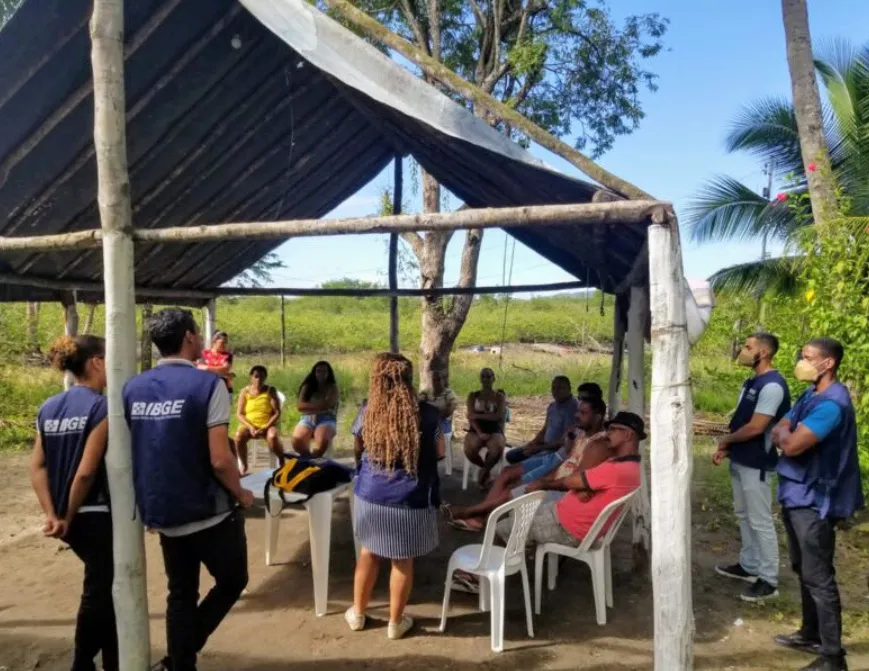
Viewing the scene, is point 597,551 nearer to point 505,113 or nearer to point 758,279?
point 505,113

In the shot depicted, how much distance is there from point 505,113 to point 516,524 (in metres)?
2.26

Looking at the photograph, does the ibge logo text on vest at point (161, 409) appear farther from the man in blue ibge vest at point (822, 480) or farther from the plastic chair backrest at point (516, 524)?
the man in blue ibge vest at point (822, 480)

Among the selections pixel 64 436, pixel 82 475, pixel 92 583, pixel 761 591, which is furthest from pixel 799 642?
pixel 64 436

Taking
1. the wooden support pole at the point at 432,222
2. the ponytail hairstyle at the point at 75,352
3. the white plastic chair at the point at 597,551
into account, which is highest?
the wooden support pole at the point at 432,222

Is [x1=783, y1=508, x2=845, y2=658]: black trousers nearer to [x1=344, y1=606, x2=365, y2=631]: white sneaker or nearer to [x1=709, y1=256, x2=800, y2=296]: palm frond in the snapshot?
[x1=344, y1=606, x2=365, y2=631]: white sneaker

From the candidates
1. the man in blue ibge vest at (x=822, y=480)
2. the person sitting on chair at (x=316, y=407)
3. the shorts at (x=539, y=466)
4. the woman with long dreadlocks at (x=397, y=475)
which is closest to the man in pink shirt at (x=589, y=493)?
the woman with long dreadlocks at (x=397, y=475)

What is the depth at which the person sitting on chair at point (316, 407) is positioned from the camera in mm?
6613

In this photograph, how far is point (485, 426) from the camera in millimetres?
7160

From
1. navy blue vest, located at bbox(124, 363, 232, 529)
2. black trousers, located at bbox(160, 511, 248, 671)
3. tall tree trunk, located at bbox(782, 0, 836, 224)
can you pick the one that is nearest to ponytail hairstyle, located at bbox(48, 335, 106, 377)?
navy blue vest, located at bbox(124, 363, 232, 529)

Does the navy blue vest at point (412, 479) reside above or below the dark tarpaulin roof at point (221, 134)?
below

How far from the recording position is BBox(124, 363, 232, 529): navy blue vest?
9.18 ft

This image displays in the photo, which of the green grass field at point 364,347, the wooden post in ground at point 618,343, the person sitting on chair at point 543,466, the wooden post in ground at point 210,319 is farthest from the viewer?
the green grass field at point 364,347

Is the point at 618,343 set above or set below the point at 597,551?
above

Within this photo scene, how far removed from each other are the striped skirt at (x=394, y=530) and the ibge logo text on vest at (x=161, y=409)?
127 centimetres
